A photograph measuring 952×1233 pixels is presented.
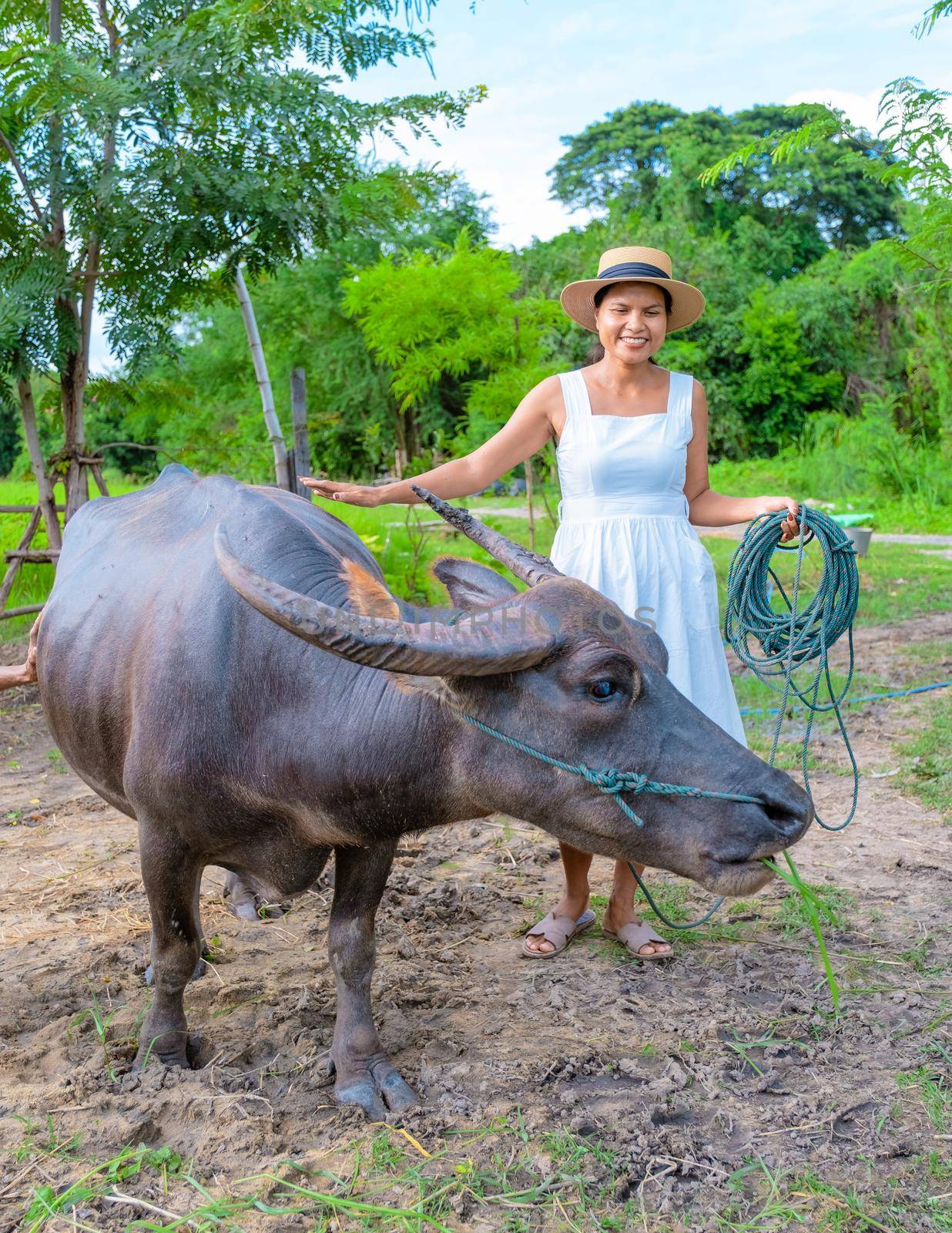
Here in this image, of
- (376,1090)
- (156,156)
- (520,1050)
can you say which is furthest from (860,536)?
(376,1090)

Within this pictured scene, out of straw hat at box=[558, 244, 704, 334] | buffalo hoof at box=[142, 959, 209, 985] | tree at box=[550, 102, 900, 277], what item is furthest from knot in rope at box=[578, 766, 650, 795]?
tree at box=[550, 102, 900, 277]

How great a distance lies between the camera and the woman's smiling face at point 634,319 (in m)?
3.18

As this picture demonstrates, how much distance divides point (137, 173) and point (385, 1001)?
530 cm

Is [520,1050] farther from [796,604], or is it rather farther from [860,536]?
[860,536]

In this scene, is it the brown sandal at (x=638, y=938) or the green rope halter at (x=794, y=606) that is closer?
the green rope halter at (x=794, y=606)

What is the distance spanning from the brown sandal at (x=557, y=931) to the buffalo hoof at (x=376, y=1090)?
86 centimetres

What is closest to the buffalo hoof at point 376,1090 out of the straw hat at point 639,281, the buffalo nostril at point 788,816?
the buffalo nostril at point 788,816

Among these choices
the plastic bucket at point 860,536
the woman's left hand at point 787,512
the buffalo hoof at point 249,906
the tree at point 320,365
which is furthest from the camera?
the tree at point 320,365

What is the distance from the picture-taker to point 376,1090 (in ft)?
8.73

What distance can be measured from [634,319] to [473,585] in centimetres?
121

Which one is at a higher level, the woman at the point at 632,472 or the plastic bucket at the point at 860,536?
the woman at the point at 632,472

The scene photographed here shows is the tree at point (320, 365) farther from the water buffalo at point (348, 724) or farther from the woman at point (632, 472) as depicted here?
the water buffalo at point (348, 724)

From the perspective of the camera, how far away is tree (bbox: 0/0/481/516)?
19.9 ft

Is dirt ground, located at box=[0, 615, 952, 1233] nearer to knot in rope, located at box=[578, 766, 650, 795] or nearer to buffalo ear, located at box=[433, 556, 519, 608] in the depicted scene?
knot in rope, located at box=[578, 766, 650, 795]
